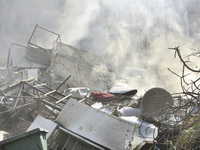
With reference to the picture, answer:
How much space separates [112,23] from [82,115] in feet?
50.9

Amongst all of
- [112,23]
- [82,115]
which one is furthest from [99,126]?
[112,23]

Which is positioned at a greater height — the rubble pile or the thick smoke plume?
the thick smoke plume

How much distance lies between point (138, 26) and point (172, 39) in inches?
129

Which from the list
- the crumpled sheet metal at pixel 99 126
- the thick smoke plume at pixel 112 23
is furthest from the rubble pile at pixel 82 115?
the thick smoke plume at pixel 112 23

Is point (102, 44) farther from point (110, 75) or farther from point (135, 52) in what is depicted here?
point (110, 75)

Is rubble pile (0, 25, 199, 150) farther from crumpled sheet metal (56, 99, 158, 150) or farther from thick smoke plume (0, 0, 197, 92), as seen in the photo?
thick smoke plume (0, 0, 197, 92)

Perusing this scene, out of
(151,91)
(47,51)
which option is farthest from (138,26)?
(151,91)

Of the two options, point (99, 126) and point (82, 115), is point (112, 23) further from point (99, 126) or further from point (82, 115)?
point (99, 126)

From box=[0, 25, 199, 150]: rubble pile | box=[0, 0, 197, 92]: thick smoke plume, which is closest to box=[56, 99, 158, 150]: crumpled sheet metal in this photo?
box=[0, 25, 199, 150]: rubble pile

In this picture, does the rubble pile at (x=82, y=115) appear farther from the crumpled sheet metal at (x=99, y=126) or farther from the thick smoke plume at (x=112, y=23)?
the thick smoke plume at (x=112, y=23)

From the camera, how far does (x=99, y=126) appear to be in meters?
2.41

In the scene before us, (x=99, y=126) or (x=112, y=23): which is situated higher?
(x=112, y=23)

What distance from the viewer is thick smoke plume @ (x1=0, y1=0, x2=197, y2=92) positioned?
16484mm

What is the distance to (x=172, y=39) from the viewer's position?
1767cm
